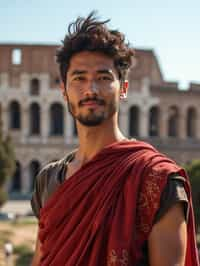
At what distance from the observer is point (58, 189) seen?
7.06 ft

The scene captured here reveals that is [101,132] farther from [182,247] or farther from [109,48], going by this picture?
[182,247]

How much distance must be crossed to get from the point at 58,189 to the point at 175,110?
95.9 ft

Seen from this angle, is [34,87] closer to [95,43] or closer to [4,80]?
[4,80]

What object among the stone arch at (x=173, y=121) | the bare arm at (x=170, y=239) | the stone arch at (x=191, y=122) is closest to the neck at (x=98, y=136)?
the bare arm at (x=170, y=239)

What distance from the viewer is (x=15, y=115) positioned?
30.3 m

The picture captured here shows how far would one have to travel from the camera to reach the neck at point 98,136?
214cm

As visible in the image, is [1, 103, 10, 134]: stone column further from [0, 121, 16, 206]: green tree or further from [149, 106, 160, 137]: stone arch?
[0, 121, 16, 206]: green tree

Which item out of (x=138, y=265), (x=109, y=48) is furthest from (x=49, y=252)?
(x=109, y=48)

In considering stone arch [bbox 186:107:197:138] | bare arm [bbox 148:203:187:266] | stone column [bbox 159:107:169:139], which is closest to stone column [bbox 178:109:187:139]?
stone arch [bbox 186:107:197:138]

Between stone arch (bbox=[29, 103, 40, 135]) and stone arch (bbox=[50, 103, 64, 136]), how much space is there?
88 cm

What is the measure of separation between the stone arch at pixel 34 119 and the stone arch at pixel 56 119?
878mm

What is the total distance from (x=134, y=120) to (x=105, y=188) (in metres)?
29.0

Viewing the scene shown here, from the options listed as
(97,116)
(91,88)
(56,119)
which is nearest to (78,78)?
(91,88)

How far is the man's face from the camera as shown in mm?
2076
